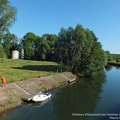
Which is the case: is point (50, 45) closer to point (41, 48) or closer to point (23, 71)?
point (41, 48)

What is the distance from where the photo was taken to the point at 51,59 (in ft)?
348

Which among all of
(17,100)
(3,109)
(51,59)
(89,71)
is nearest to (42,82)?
(17,100)

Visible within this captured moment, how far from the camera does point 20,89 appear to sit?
29.7 metres

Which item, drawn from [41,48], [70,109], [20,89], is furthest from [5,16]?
[41,48]

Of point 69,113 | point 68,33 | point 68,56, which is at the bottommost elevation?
point 69,113

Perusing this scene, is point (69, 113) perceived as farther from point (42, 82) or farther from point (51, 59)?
point (51, 59)

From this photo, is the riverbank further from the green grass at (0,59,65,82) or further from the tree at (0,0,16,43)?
the tree at (0,0,16,43)

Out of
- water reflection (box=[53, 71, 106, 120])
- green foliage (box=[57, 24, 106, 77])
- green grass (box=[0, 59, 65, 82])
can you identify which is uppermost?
green foliage (box=[57, 24, 106, 77])

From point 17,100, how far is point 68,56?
110 feet

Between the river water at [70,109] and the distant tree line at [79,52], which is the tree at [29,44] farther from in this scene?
the river water at [70,109]

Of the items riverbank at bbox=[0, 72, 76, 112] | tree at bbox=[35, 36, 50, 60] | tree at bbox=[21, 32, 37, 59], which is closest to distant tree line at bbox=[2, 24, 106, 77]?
riverbank at bbox=[0, 72, 76, 112]

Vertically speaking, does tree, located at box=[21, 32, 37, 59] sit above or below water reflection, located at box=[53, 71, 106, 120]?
above

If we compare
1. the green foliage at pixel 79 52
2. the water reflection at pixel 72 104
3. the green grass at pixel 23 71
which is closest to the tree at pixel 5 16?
the green grass at pixel 23 71

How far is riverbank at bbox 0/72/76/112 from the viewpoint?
24458 mm
